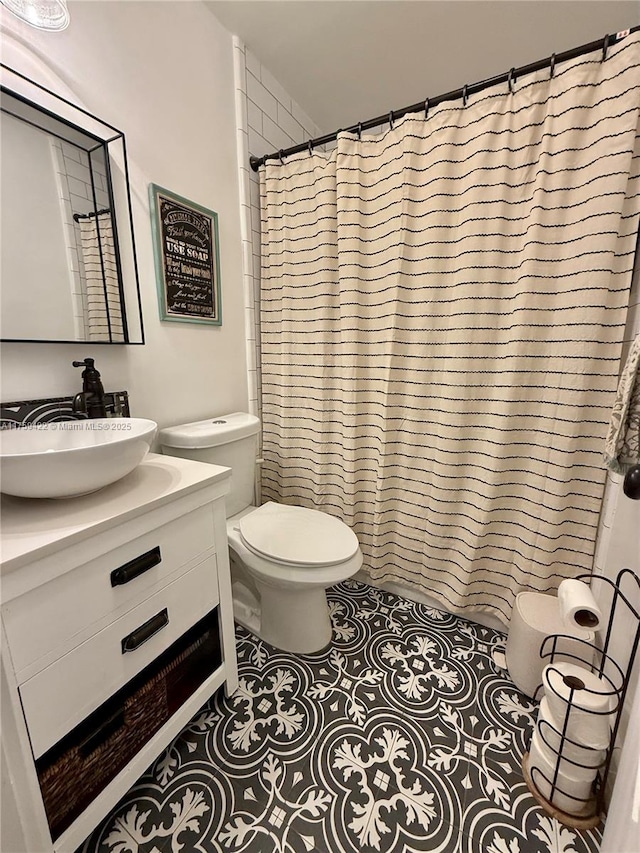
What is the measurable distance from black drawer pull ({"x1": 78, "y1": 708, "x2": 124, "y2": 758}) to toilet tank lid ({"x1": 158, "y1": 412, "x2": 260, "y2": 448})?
0.77m

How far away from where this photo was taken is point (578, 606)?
0.89 m

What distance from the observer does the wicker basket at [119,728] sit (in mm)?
729

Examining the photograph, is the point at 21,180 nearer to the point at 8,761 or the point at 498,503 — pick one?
the point at 8,761

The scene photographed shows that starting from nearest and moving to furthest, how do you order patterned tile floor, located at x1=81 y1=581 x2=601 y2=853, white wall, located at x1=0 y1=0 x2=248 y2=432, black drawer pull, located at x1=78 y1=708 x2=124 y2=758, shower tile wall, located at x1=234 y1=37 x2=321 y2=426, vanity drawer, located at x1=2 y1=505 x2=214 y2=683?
vanity drawer, located at x1=2 y1=505 x2=214 y2=683
black drawer pull, located at x1=78 y1=708 x2=124 y2=758
patterned tile floor, located at x1=81 y1=581 x2=601 y2=853
white wall, located at x1=0 y1=0 x2=248 y2=432
shower tile wall, located at x1=234 y1=37 x2=321 y2=426

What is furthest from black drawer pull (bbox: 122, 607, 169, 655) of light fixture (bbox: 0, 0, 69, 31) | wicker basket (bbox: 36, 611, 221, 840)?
light fixture (bbox: 0, 0, 69, 31)

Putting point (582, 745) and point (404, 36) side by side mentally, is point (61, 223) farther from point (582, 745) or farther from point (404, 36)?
point (582, 745)

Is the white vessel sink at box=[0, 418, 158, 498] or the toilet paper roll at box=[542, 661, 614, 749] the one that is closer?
the white vessel sink at box=[0, 418, 158, 498]

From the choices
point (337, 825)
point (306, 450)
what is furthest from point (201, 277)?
point (337, 825)

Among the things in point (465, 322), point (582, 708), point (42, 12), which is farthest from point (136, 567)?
point (42, 12)

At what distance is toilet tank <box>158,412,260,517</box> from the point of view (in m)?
1.32

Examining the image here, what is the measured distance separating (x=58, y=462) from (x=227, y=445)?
76cm

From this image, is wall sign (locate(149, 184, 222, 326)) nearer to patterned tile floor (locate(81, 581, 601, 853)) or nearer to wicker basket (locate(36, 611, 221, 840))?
wicker basket (locate(36, 611, 221, 840))

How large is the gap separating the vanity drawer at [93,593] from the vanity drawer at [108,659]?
0.10 feet

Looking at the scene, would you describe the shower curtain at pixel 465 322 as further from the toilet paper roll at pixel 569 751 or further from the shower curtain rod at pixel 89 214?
the shower curtain rod at pixel 89 214
